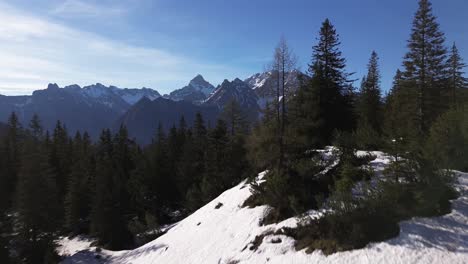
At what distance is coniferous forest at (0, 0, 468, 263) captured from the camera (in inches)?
463

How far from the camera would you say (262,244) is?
13.9 meters

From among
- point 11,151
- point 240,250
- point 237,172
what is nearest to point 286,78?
point 240,250

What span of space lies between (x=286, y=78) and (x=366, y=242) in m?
11.6

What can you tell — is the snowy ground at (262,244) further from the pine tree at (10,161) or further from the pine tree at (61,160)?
the pine tree at (10,161)

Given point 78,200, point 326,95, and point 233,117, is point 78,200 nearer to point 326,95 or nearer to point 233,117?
point 233,117

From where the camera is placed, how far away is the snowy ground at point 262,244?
9.77 meters

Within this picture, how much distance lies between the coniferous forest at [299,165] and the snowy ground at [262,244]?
480 mm

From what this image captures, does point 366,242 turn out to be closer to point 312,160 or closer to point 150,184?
point 312,160

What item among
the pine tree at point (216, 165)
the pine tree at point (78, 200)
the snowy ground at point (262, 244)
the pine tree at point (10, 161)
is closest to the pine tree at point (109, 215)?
the pine tree at point (78, 200)

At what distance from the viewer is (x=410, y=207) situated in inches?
456

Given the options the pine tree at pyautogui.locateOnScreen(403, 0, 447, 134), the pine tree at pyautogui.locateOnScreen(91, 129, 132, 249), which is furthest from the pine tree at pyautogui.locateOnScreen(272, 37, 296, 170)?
the pine tree at pyautogui.locateOnScreen(91, 129, 132, 249)

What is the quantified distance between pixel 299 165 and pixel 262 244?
204 inches

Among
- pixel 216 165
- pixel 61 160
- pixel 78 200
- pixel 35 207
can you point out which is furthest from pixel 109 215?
pixel 61 160

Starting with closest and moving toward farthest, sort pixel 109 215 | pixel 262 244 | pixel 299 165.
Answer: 1. pixel 262 244
2. pixel 299 165
3. pixel 109 215
